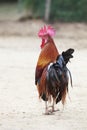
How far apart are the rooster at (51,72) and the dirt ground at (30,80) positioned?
1.12 ft

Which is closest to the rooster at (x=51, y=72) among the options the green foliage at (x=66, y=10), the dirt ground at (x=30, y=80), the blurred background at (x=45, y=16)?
the dirt ground at (x=30, y=80)

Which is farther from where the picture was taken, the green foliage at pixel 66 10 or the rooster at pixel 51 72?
the green foliage at pixel 66 10

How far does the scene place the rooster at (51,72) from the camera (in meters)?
8.45

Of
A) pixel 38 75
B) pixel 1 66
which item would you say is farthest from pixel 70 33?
pixel 38 75

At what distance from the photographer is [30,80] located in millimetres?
12273

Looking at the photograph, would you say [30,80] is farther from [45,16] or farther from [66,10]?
[66,10]

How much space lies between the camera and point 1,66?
14.5 meters

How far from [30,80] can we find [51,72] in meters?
3.81

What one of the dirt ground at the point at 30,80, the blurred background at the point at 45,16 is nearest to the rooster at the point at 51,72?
the dirt ground at the point at 30,80

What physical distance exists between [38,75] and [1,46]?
10252mm

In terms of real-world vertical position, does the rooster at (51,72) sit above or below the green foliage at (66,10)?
below

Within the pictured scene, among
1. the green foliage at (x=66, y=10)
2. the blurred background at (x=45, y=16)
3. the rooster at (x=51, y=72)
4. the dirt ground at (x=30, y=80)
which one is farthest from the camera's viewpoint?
the green foliage at (x=66, y=10)

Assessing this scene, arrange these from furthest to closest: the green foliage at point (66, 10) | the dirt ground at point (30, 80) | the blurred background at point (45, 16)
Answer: the green foliage at point (66, 10)
the blurred background at point (45, 16)
the dirt ground at point (30, 80)

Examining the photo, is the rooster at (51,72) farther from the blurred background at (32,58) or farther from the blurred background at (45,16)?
the blurred background at (45,16)
